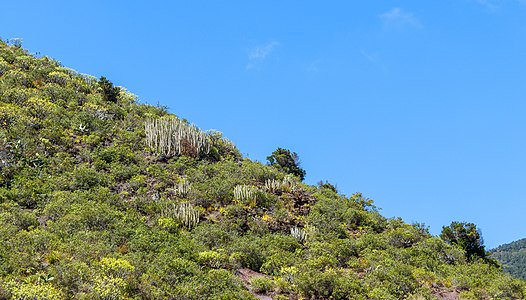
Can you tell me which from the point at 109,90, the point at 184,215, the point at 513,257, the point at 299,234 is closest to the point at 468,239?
the point at 299,234

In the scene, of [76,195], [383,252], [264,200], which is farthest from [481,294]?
[76,195]

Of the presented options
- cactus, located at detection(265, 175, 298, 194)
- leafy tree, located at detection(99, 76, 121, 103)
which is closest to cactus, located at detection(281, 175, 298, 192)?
cactus, located at detection(265, 175, 298, 194)

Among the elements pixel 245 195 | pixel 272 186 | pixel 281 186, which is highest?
pixel 281 186

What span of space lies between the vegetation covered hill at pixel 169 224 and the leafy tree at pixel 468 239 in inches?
5.9

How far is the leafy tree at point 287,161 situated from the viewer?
36375mm

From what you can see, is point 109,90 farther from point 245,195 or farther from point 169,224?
point 169,224

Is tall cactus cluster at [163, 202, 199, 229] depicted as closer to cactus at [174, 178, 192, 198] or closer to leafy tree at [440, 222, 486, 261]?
cactus at [174, 178, 192, 198]

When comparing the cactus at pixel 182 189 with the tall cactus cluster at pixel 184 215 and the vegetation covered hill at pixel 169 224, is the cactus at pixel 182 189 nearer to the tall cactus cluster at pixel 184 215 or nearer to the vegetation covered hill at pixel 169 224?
the vegetation covered hill at pixel 169 224

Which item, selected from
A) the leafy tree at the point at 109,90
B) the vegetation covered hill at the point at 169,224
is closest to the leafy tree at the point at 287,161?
the vegetation covered hill at the point at 169,224

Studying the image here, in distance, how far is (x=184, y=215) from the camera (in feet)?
70.9

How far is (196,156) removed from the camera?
28.3 m

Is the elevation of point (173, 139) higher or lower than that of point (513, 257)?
lower

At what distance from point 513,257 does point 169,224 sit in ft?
281

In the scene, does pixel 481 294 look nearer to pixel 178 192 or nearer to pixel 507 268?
pixel 178 192
